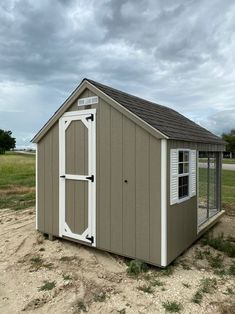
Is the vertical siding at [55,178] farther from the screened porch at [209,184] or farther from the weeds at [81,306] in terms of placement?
the screened porch at [209,184]

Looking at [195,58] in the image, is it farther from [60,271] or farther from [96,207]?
[60,271]

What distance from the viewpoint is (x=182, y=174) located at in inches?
173

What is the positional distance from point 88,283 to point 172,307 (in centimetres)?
121

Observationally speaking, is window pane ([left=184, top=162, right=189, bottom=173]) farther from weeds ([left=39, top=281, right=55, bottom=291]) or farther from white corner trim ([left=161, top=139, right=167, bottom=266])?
weeds ([left=39, top=281, right=55, bottom=291])

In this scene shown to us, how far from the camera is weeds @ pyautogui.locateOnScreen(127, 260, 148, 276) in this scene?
3.84 m

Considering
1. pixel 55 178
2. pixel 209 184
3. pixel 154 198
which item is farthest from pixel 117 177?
pixel 209 184

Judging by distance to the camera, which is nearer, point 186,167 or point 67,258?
point 67,258

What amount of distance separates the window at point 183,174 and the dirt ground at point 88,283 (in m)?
1.15

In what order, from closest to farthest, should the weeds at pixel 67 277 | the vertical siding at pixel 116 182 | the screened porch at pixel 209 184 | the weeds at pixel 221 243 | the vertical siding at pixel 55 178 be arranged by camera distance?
1. the weeds at pixel 67 277
2. the vertical siding at pixel 116 182
3. the weeds at pixel 221 243
4. the vertical siding at pixel 55 178
5. the screened porch at pixel 209 184

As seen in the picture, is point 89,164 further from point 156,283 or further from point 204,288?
point 204,288

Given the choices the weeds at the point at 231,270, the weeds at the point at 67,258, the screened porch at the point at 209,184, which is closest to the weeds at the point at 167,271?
the weeds at the point at 231,270

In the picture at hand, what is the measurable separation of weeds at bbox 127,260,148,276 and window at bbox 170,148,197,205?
108 cm

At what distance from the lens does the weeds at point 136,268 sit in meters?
3.84

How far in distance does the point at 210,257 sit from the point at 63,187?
3.04 m
